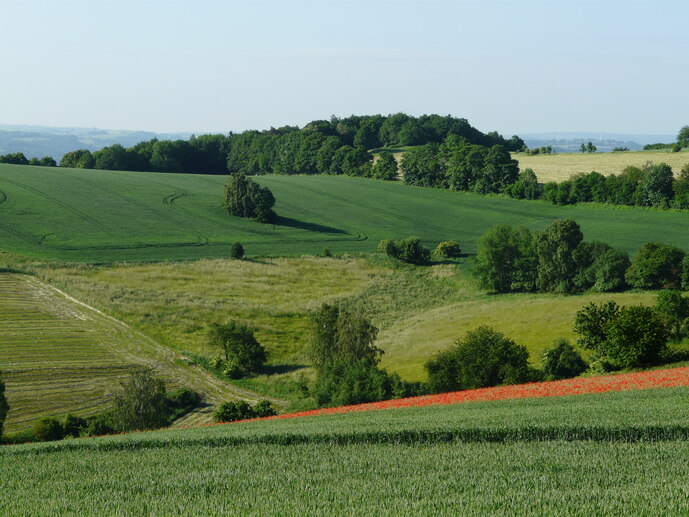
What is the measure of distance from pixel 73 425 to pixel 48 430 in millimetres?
2302

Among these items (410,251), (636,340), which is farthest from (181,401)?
(410,251)

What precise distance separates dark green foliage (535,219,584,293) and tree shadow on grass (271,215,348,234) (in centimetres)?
3957

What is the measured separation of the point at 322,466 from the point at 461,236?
3774 inches

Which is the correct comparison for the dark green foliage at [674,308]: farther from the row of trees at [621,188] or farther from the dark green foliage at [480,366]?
the row of trees at [621,188]

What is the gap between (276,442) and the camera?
24.4 meters

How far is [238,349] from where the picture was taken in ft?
206

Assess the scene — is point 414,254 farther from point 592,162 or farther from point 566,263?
point 592,162

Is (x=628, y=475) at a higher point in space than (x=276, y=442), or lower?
higher

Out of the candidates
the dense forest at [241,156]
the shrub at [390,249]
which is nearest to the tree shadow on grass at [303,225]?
the shrub at [390,249]

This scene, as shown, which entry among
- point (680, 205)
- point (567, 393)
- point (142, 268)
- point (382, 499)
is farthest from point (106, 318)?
point (680, 205)

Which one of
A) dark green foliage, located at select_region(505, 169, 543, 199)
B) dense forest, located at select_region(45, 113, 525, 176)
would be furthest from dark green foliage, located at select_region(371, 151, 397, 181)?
dark green foliage, located at select_region(505, 169, 543, 199)

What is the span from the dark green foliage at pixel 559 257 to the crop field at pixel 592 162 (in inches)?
1865

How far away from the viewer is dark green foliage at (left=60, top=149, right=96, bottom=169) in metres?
169

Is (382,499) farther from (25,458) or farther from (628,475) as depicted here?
(25,458)
